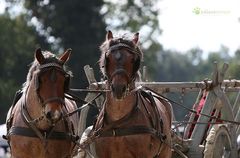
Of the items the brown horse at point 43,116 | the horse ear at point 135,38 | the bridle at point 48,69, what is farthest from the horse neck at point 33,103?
the horse ear at point 135,38

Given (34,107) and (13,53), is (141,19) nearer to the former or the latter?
(13,53)

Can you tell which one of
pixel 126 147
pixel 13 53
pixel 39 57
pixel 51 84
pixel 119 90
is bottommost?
pixel 126 147

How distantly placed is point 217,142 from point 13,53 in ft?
95.8

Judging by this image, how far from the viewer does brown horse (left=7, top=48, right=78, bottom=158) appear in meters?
9.50

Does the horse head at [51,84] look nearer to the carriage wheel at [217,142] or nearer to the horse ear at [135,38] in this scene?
the horse ear at [135,38]

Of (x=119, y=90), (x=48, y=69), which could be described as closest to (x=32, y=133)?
(x=48, y=69)

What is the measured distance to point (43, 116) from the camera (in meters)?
9.69

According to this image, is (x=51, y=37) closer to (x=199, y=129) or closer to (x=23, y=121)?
(x=199, y=129)

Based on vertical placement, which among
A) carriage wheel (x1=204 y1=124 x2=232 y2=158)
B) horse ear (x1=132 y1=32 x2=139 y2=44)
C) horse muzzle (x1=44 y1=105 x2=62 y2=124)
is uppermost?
horse ear (x1=132 y1=32 x2=139 y2=44)

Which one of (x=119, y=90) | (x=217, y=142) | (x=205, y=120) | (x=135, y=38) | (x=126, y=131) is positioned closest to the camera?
(x=119, y=90)

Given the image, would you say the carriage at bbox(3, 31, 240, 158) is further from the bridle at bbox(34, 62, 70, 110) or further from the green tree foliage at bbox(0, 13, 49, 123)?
the green tree foliage at bbox(0, 13, 49, 123)

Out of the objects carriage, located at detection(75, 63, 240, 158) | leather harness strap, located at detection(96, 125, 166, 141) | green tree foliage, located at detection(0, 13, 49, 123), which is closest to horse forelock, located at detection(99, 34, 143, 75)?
leather harness strap, located at detection(96, 125, 166, 141)

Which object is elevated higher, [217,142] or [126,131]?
[126,131]

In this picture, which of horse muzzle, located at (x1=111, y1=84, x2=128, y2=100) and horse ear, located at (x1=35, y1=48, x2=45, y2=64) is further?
horse ear, located at (x1=35, y1=48, x2=45, y2=64)
